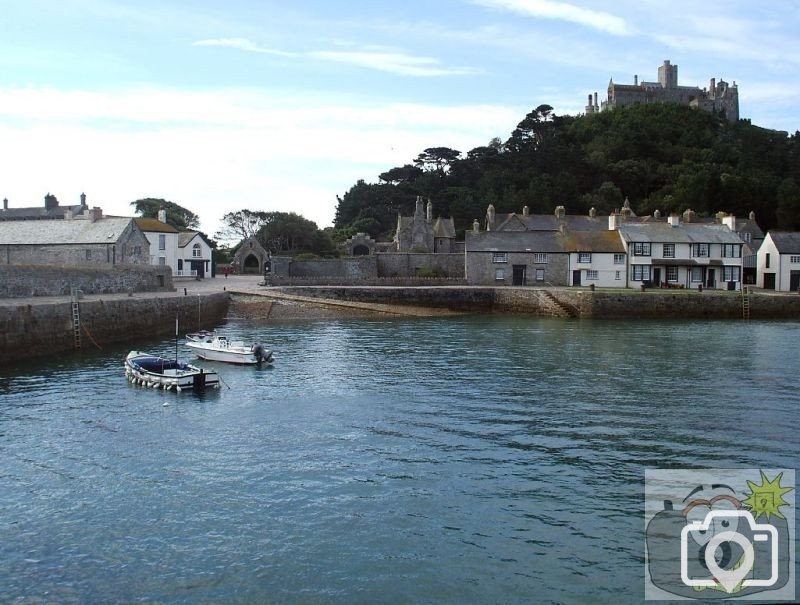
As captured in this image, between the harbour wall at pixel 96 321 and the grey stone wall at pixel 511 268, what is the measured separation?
80.5ft

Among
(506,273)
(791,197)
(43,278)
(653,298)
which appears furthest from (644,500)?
(791,197)

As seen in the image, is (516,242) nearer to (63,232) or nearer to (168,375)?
(63,232)

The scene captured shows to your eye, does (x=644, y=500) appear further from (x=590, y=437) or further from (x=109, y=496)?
(x=109, y=496)

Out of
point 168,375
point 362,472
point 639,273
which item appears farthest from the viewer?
point 639,273

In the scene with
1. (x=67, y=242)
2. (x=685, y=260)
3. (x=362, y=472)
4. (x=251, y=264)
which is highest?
(x=67, y=242)

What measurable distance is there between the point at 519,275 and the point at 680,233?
14679 millimetres

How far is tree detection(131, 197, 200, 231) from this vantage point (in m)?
104

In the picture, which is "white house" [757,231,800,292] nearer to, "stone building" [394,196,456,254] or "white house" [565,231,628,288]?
"white house" [565,231,628,288]

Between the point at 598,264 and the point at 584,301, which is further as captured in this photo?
the point at 598,264

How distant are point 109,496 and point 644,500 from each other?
11.0 metres

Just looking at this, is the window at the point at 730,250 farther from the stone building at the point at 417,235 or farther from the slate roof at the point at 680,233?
the stone building at the point at 417,235

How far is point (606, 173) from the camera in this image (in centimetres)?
11075

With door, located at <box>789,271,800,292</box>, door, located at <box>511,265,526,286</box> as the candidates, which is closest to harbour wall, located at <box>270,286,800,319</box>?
door, located at <box>511,265,526,286</box>

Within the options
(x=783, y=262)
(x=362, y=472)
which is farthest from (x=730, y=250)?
(x=362, y=472)
